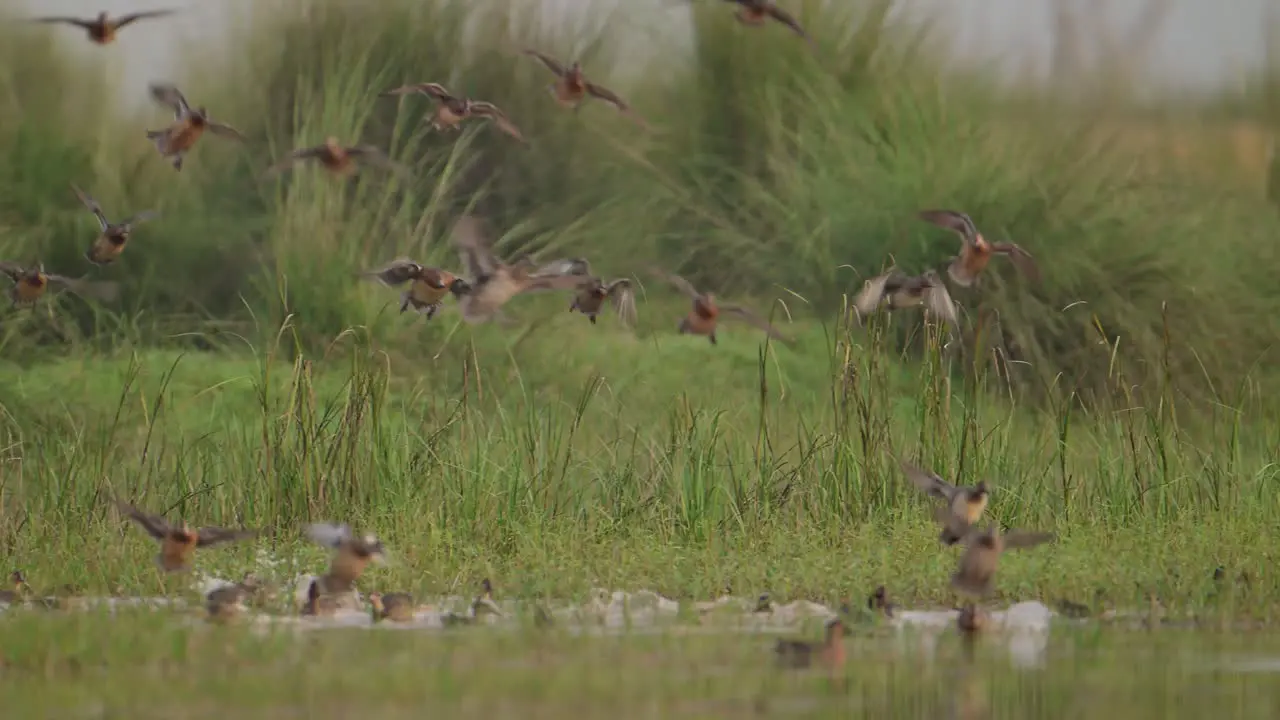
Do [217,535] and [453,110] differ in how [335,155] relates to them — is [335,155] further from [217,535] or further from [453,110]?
[217,535]

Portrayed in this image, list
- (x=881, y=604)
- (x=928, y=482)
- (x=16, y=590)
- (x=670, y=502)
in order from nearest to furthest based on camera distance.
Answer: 1. (x=881, y=604)
2. (x=16, y=590)
3. (x=928, y=482)
4. (x=670, y=502)

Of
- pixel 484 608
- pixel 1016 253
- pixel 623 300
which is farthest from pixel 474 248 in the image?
pixel 1016 253

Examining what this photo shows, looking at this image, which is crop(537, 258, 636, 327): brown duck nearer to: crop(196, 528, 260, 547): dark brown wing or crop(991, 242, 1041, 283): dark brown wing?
crop(991, 242, 1041, 283): dark brown wing

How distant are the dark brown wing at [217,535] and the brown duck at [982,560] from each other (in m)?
2.51

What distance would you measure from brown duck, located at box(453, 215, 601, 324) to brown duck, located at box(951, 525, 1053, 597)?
75.9 inches

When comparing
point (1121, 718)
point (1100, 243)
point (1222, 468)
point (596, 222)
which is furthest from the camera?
point (596, 222)

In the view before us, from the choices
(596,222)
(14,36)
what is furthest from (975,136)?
(14,36)

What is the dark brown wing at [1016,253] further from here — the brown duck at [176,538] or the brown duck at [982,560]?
the brown duck at [176,538]

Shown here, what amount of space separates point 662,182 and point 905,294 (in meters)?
7.48

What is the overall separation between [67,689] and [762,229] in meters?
10.4

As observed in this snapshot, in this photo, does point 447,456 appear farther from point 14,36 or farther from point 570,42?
point 14,36

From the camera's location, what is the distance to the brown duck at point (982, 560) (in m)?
7.48

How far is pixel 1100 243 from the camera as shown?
1415cm

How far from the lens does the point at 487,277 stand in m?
8.94
